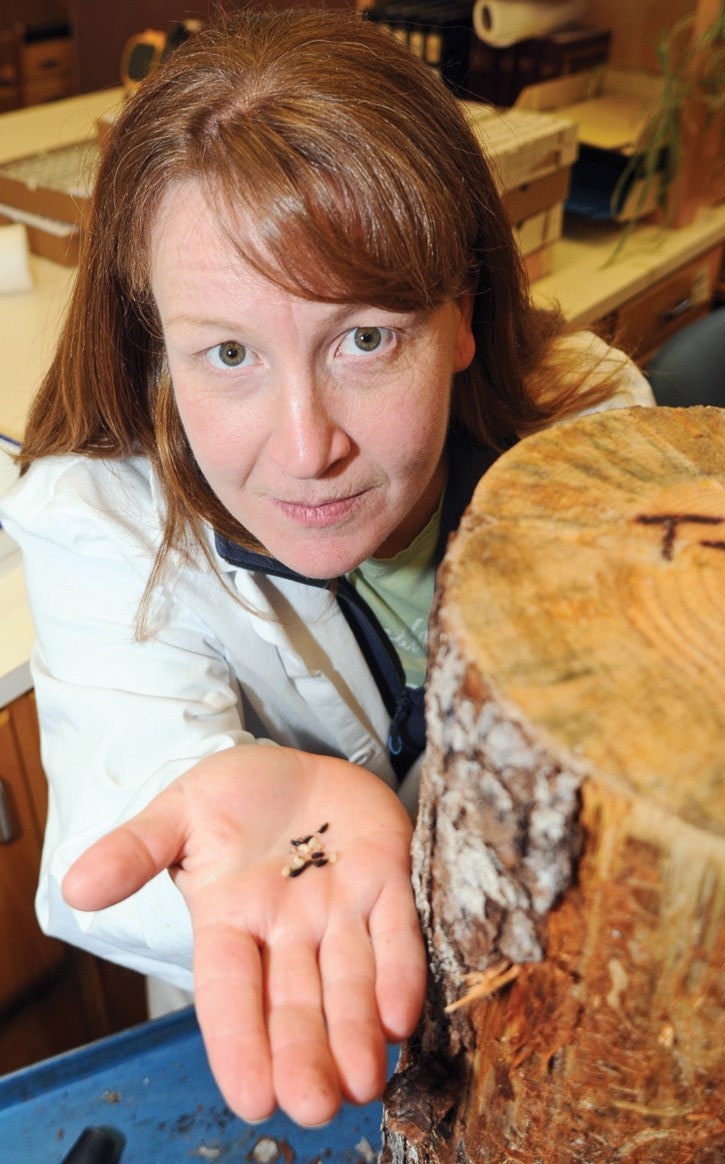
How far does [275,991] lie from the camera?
Answer: 0.55 meters

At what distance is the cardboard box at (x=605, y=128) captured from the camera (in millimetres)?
1785


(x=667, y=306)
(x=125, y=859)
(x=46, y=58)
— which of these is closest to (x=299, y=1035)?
(x=125, y=859)

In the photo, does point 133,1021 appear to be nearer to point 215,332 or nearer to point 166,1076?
point 166,1076

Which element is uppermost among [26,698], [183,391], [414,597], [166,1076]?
[183,391]

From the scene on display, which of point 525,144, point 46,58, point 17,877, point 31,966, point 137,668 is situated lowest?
point 31,966

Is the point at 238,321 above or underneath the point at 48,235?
above

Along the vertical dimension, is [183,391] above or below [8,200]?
above

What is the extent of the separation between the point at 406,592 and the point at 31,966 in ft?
2.16

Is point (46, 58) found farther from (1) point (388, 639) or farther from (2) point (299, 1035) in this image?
(2) point (299, 1035)

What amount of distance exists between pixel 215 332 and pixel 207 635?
315mm

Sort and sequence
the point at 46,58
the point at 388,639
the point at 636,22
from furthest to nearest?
1. the point at 46,58
2. the point at 636,22
3. the point at 388,639

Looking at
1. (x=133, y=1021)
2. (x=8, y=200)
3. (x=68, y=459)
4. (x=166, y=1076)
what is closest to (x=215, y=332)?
(x=68, y=459)

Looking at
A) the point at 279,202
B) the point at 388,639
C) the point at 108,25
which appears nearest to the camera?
the point at 279,202

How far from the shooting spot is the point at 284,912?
60 centimetres
